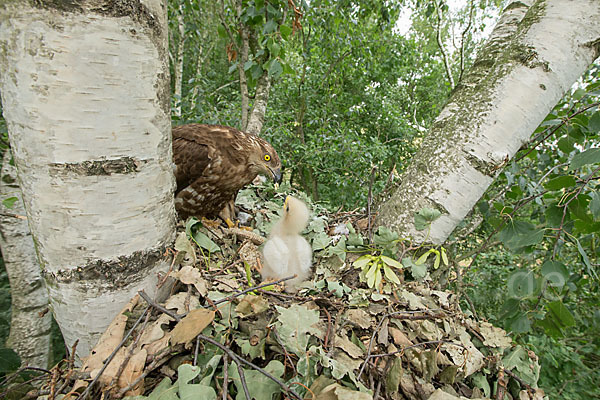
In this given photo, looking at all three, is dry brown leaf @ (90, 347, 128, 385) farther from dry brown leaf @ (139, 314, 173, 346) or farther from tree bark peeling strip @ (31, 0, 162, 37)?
tree bark peeling strip @ (31, 0, 162, 37)

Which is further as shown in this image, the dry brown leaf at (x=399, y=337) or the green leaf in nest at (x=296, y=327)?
the dry brown leaf at (x=399, y=337)

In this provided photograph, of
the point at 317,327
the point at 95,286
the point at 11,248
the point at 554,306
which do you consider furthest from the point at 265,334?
the point at 11,248

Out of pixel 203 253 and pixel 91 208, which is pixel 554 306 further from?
pixel 91 208

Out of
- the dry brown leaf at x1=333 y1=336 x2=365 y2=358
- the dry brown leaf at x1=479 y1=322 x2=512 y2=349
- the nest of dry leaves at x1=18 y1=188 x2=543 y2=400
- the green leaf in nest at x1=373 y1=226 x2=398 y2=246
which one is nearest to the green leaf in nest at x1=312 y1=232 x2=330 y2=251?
the nest of dry leaves at x1=18 y1=188 x2=543 y2=400

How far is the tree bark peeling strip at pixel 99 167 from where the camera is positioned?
747 millimetres

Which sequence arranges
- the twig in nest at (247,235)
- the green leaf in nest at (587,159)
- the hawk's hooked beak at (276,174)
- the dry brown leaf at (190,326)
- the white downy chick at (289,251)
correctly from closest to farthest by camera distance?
the dry brown leaf at (190,326), the green leaf in nest at (587,159), the white downy chick at (289,251), the twig in nest at (247,235), the hawk's hooked beak at (276,174)

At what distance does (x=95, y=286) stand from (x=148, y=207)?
10.6 inches

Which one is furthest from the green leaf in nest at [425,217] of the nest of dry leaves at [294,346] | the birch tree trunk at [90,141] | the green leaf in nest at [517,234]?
the birch tree trunk at [90,141]

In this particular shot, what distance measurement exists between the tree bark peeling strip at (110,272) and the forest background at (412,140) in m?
1.00

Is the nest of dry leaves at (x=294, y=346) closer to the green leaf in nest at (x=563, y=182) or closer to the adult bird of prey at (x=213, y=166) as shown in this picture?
the green leaf in nest at (x=563, y=182)

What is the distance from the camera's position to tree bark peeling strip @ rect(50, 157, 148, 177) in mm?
747

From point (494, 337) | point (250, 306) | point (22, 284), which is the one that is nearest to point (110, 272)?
point (250, 306)

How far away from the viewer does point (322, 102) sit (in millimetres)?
7152

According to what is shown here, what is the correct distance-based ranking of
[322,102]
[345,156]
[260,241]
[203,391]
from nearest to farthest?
[203,391], [260,241], [345,156], [322,102]
